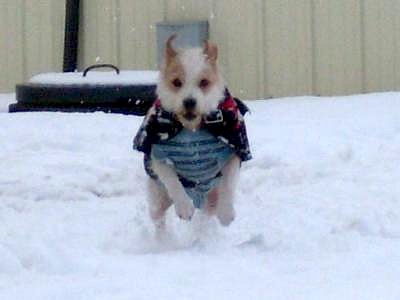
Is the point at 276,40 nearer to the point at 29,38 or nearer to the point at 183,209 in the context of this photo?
the point at 29,38

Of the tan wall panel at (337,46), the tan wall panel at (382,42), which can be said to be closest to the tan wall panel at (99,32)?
the tan wall panel at (337,46)

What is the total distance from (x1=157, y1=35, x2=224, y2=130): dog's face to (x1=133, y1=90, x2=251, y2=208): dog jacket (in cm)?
4

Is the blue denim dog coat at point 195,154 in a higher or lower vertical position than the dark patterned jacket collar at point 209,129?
lower

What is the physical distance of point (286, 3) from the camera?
11992 millimetres

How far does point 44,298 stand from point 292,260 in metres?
1.37

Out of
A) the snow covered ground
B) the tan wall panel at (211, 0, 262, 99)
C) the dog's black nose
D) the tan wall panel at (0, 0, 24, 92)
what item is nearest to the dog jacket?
the dog's black nose

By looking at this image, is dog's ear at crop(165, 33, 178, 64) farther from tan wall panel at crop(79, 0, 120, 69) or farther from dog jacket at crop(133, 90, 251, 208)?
tan wall panel at crop(79, 0, 120, 69)

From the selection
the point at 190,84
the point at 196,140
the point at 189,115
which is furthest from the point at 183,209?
the point at 190,84

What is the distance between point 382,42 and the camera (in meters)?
11.8

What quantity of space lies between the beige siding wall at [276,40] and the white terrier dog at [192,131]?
530 centimetres

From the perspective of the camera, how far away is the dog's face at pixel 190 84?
6488 millimetres

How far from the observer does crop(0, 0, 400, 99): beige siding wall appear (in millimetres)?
11828

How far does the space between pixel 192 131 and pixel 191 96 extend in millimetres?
181

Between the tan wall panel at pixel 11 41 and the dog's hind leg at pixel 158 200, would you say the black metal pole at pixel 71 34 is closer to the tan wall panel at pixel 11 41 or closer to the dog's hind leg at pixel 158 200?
the tan wall panel at pixel 11 41
